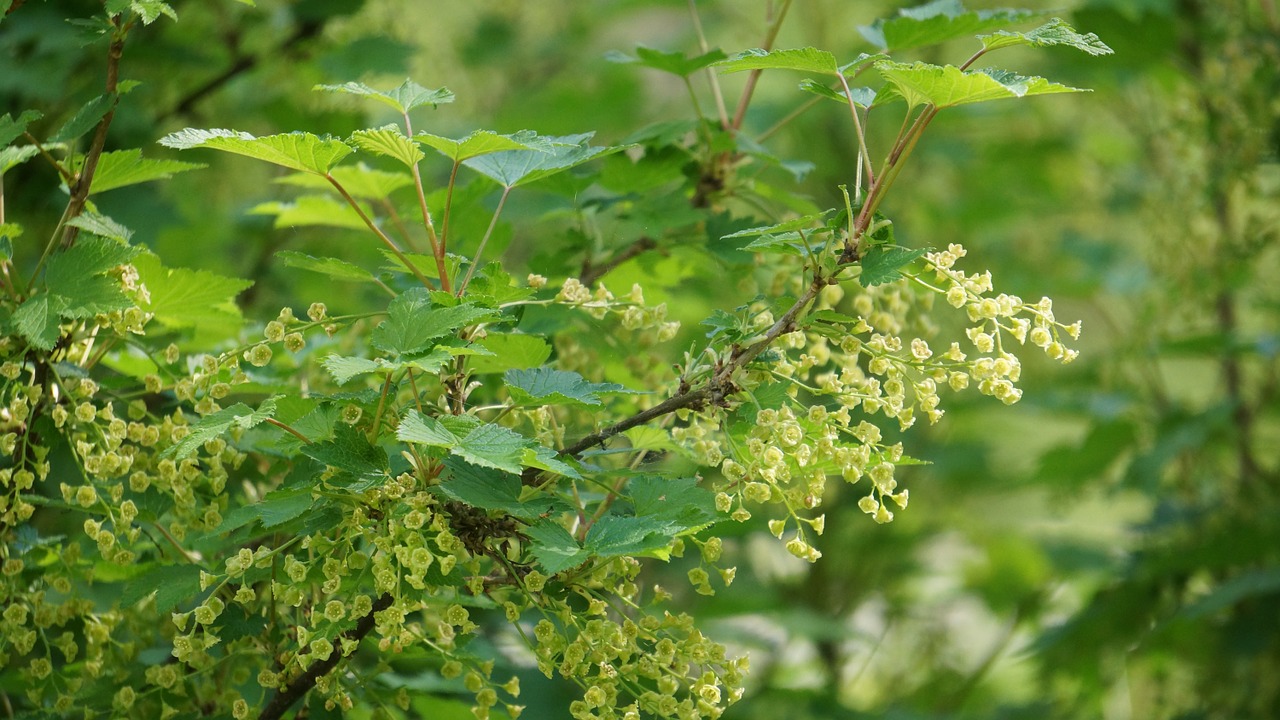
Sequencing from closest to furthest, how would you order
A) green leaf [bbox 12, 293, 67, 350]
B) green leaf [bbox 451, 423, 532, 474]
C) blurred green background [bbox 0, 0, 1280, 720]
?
1. green leaf [bbox 451, 423, 532, 474]
2. green leaf [bbox 12, 293, 67, 350]
3. blurred green background [bbox 0, 0, 1280, 720]

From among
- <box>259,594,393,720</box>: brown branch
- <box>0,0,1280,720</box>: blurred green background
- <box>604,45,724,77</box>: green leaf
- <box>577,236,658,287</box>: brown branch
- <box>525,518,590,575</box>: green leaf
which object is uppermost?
<box>604,45,724,77</box>: green leaf

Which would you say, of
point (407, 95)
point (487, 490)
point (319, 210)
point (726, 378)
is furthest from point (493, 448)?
point (319, 210)

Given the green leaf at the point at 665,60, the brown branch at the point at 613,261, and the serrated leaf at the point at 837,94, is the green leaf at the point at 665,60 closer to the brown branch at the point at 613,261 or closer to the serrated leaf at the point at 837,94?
the brown branch at the point at 613,261

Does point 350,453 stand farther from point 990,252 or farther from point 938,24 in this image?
point 990,252

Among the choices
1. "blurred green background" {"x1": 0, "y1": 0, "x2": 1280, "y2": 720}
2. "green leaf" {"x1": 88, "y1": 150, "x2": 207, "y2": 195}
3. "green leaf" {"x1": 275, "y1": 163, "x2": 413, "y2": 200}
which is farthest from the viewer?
"blurred green background" {"x1": 0, "y1": 0, "x2": 1280, "y2": 720}

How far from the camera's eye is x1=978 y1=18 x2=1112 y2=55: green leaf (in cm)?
76

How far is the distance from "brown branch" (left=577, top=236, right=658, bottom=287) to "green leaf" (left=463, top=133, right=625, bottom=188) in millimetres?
194

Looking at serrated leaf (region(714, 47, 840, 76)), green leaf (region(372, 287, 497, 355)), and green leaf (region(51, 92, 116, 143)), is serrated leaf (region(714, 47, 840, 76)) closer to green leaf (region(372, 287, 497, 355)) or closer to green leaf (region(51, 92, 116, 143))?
green leaf (region(372, 287, 497, 355))

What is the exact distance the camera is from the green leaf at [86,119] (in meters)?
0.83

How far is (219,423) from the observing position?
28.7 inches

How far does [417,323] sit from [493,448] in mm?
112

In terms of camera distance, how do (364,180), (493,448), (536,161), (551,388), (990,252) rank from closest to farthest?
(493,448)
(551,388)
(536,161)
(364,180)
(990,252)

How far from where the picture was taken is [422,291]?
80cm

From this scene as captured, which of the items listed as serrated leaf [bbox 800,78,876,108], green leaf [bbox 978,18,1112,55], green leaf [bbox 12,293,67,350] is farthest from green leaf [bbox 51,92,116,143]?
green leaf [bbox 978,18,1112,55]
